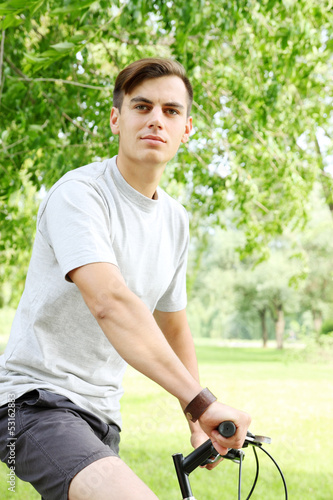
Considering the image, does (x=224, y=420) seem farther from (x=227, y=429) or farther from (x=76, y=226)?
(x=76, y=226)

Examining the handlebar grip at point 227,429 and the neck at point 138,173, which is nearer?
the handlebar grip at point 227,429

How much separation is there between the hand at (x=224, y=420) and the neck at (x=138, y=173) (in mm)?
836

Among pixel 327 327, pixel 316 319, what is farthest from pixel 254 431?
pixel 316 319

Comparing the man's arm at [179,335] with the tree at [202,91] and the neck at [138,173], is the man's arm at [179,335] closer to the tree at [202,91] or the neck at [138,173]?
the neck at [138,173]

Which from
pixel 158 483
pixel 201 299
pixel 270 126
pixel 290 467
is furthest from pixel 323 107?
pixel 201 299

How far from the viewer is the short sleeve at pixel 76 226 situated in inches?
61.5

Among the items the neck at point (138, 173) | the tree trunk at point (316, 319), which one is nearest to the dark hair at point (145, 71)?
the neck at point (138, 173)

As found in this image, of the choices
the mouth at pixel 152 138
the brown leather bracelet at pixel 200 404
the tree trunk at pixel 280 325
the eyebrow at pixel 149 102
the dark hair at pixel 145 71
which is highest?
the dark hair at pixel 145 71

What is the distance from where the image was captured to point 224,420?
1382 millimetres

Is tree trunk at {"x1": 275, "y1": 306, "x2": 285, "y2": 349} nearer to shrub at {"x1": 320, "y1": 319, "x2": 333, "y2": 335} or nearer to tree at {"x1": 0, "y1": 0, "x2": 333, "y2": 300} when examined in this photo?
shrub at {"x1": 320, "y1": 319, "x2": 333, "y2": 335}

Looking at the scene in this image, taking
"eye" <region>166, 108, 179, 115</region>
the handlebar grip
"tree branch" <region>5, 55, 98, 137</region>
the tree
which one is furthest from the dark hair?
"tree branch" <region>5, 55, 98, 137</region>

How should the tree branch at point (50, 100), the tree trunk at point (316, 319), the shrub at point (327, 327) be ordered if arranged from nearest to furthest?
the tree branch at point (50, 100), the shrub at point (327, 327), the tree trunk at point (316, 319)

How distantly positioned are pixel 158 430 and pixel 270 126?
428 cm

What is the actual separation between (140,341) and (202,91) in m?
5.72
